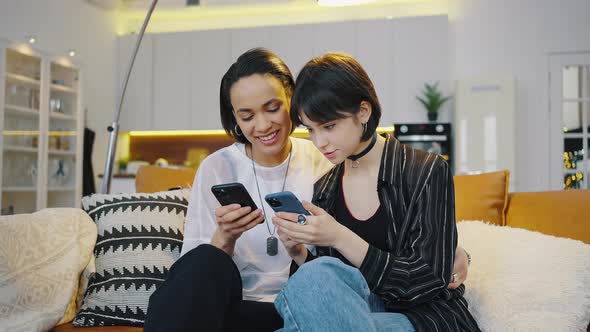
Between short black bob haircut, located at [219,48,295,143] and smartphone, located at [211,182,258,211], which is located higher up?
short black bob haircut, located at [219,48,295,143]

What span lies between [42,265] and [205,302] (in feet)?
2.79

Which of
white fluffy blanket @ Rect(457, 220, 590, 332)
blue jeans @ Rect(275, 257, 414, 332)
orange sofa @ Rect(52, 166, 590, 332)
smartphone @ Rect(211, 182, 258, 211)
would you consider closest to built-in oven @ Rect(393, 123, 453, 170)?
orange sofa @ Rect(52, 166, 590, 332)

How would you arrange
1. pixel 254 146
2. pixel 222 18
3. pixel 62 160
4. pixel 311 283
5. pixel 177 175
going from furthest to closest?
pixel 222 18 → pixel 62 160 → pixel 177 175 → pixel 254 146 → pixel 311 283

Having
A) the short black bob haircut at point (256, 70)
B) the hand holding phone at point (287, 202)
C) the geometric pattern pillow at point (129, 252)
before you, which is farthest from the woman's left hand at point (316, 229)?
the geometric pattern pillow at point (129, 252)

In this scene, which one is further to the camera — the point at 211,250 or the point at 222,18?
the point at 222,18

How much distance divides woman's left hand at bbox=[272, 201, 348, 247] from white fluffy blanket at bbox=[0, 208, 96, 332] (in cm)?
90

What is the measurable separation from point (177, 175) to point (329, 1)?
3.61 feet

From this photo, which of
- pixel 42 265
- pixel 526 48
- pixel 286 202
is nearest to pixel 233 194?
pixel 286 202

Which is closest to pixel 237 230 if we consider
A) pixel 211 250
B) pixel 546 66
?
pixel 211 250

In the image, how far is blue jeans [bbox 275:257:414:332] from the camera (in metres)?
1.11

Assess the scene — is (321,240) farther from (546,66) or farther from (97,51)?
(97,51)

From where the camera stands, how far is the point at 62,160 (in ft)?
19.2

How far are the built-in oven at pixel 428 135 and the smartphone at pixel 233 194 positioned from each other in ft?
14.5

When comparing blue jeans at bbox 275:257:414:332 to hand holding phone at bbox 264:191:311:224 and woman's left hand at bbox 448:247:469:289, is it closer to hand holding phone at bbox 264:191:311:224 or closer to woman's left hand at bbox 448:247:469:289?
hand holding phone at bbox 264:191:311:224
